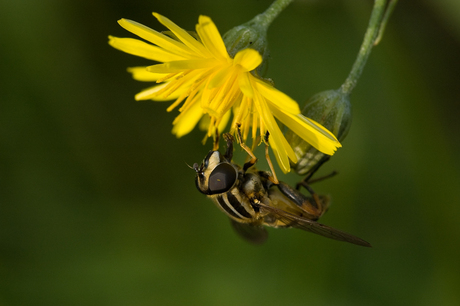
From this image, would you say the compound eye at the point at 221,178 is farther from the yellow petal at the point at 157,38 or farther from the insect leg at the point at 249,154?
the yellow petal at the point at 157,38

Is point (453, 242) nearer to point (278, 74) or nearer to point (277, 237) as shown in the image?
point (277, 237)

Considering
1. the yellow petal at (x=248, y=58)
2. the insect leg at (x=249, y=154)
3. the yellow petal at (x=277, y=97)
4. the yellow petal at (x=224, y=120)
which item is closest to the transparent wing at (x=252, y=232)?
the insect leg at (x=249, y=154)

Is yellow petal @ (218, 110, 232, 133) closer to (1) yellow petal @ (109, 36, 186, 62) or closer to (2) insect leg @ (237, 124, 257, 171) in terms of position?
(2) insect leg @ (237, 124, 257, 171)

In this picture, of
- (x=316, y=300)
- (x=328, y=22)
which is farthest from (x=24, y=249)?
(x=328, y=22)

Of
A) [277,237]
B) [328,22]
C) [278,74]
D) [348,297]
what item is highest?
[328,22]

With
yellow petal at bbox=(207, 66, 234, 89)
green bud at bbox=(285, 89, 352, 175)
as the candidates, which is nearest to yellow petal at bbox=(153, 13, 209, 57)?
yellow petal at bbox=(207, 66, 234, 89)

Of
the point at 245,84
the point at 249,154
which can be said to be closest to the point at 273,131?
the point at 245,84
